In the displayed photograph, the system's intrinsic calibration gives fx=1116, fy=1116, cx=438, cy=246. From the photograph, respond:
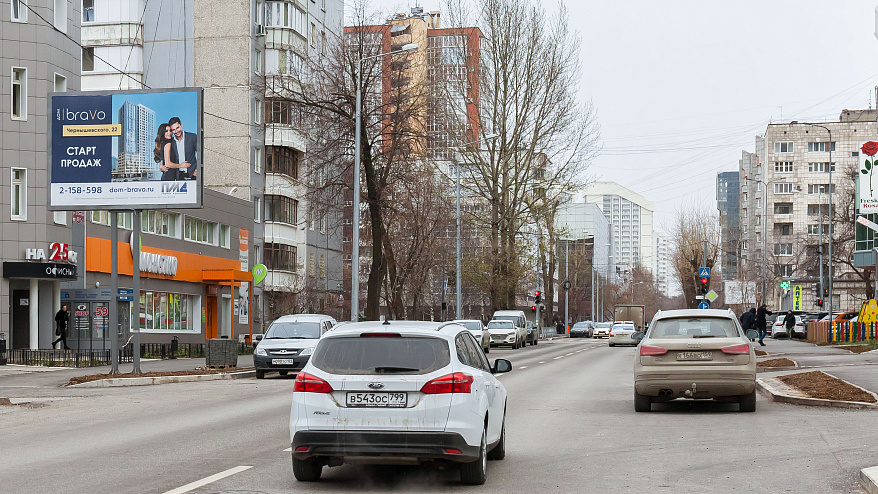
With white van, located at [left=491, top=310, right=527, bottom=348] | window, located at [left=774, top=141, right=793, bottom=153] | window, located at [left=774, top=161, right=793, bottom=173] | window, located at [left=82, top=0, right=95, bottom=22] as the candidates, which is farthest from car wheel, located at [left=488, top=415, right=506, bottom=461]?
window, located at [left=774, top=141, right=793, bottom=153]

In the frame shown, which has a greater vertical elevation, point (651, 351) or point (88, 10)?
point (88, 10)

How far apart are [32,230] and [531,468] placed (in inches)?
1262

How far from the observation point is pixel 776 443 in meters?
12.3

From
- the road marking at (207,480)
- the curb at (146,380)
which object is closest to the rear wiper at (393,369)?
the road marking at (207,480)

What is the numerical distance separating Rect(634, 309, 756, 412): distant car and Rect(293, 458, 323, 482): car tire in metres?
7.42

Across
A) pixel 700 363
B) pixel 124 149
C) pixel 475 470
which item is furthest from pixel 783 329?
pixel 475 470

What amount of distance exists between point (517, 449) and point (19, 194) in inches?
1233

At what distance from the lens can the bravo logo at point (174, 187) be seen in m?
27.6

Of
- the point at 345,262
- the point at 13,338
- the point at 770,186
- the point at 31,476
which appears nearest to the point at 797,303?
the point at 770,186

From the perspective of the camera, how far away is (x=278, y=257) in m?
64.3

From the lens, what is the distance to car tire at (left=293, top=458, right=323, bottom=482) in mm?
9359

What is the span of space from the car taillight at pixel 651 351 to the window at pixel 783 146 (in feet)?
378

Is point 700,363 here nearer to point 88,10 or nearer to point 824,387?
point 824,387

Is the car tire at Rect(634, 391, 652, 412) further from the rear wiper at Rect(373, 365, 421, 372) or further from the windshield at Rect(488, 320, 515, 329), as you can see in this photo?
the windshield at Rect(488, 320, 515, 329)
